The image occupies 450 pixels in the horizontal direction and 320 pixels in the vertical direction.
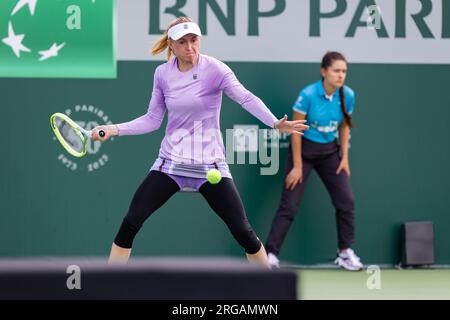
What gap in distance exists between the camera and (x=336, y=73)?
6531 mm

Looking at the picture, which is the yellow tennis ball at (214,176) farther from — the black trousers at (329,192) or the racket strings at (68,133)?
the racket strings at (68,133)

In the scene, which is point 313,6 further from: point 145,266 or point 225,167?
point 145,266

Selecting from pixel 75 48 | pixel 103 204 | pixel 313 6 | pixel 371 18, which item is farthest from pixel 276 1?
pixel 103 204

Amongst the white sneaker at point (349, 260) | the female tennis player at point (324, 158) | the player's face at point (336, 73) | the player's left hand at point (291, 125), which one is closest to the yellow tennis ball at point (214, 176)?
the player's left hand at point (291, 125)

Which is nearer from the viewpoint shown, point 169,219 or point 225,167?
point 225,167

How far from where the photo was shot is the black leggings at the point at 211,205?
4.67 metres

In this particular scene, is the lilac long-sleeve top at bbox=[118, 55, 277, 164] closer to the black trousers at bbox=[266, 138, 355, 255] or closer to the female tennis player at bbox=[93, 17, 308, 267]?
the female tennis player at bbox=[93, 17, 308, 267]

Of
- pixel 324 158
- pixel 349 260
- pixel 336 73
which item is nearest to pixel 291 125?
pixel 336 73

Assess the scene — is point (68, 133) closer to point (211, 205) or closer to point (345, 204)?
point (345, 204)

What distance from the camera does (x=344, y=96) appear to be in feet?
21.9

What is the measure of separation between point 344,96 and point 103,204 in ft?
6.18

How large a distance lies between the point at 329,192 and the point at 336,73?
0.86 m
